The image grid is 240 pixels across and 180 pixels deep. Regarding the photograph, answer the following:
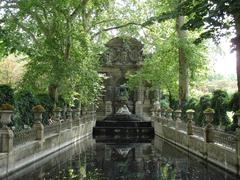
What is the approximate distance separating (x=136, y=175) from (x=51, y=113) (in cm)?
1235

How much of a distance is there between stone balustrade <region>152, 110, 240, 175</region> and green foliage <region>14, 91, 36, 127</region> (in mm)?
7963

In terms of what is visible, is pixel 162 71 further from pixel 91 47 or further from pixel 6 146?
pixel 6 146

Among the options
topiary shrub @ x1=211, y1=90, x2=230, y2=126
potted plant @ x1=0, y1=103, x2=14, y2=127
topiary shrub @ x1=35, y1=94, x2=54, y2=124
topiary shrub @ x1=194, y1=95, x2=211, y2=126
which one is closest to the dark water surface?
potted plant @ x1=0, y1=103, x2=14, y2=127

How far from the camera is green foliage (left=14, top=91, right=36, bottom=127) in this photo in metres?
18.6

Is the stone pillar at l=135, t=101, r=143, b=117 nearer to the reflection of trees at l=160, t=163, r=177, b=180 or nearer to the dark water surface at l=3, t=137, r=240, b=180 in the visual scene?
the dark water surface at l=3, t=137, r=240, b=180

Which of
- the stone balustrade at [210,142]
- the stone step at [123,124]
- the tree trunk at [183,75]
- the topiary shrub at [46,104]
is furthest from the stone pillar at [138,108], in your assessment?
the topiary shrub at [46,104]

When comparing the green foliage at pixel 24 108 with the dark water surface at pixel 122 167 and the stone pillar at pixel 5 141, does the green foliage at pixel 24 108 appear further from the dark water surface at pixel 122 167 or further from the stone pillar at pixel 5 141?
the stone pillar at pixel 5 141

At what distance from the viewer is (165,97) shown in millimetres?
50188

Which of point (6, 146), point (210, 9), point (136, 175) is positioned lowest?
point (136, 175)

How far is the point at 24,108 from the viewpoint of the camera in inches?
782

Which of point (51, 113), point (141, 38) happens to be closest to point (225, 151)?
point (51, 113)

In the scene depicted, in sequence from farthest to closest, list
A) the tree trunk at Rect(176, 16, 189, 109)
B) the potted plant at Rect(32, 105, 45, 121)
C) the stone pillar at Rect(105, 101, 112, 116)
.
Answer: the stone pillar at Rect(105, 101, 112, 116) → the tree trunk at Rect(176, 16, 189, 109) → the potted plant at Rect(32, 105, 45, 121)

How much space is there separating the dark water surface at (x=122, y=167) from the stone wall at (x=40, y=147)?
296mm

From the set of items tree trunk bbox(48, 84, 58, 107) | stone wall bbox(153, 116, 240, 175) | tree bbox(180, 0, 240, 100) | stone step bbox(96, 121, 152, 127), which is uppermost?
tree bbox(180, 0, 240, 100)
